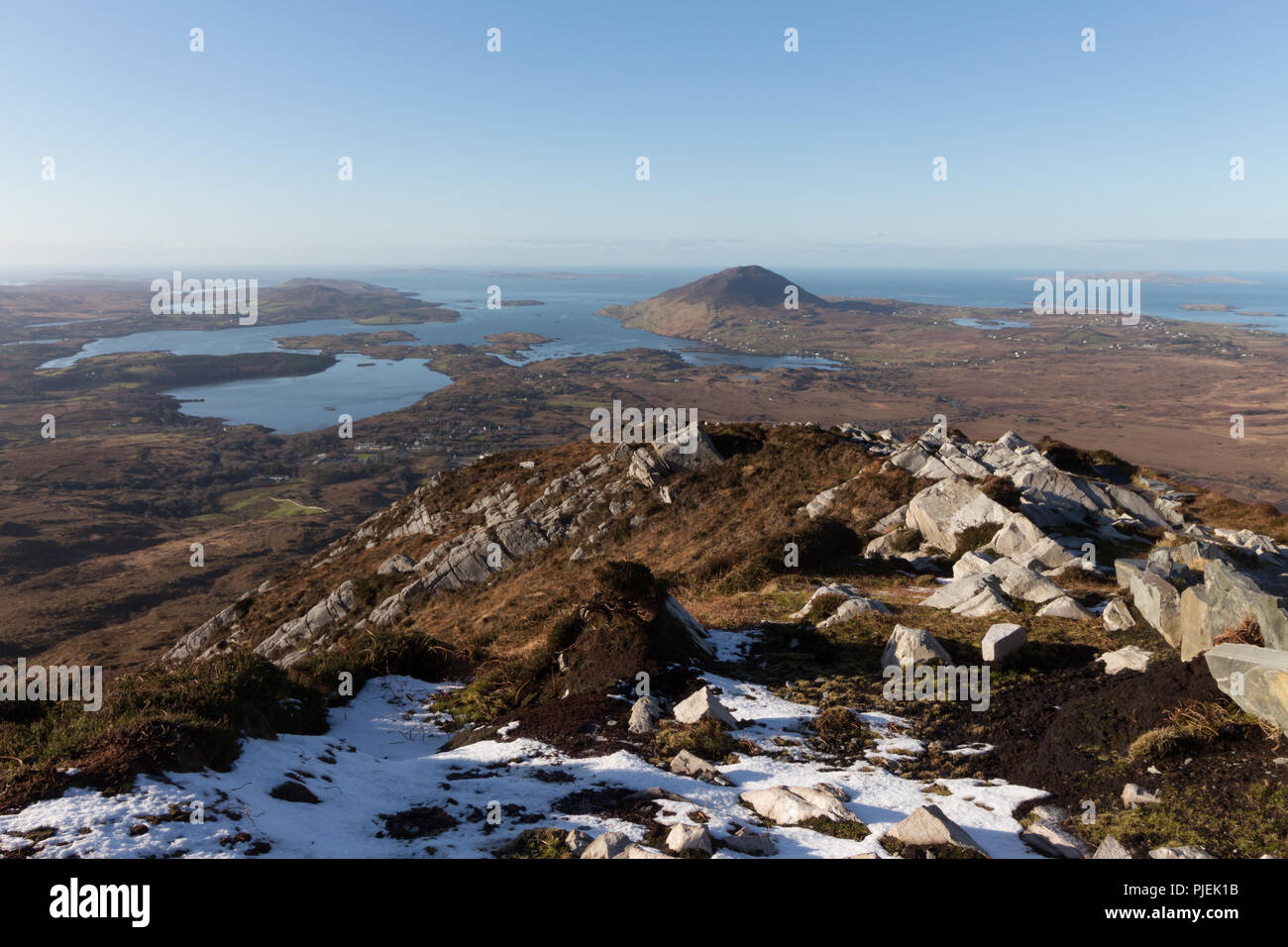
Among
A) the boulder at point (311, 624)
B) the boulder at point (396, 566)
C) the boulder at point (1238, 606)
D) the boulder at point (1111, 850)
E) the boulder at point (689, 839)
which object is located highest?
the boulder at point (1238, 606)

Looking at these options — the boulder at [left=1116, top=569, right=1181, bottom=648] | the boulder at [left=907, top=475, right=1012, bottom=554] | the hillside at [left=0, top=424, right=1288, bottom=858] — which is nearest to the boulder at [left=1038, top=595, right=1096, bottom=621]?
the hillside at [left=0, top=424, right=1288, bottom=858]

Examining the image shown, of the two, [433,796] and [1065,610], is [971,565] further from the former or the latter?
[433,796]

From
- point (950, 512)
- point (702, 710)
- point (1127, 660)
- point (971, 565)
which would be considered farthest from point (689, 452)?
point (702, 710)

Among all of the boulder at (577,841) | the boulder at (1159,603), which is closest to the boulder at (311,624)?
the boulder at (577,841)

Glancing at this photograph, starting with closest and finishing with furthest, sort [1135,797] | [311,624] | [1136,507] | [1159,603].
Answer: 1. [1135,797]
2. [1159,603]
3. [1136,507]
4. [311,624]

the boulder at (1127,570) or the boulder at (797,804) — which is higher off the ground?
the boulder at (1127,570)

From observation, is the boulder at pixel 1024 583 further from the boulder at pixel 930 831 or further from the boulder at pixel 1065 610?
the boulder at pixel 930 831
